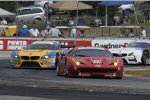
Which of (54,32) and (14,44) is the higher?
(54,32)

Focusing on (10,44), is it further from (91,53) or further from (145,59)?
(91,53)

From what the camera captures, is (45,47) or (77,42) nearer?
(45,47)

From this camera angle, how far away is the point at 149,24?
40.1m

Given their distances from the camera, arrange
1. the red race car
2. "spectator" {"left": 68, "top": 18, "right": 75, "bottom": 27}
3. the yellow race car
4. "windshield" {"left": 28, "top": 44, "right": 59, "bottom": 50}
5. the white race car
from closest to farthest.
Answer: the red race car → the yellow race car → "windshield" {"left": 28, "top": 44, "right": 59, "bottom": 50} → the white race car → "spectator" {"left": 68, "top": 18, "right": 75, "bottom": 27}

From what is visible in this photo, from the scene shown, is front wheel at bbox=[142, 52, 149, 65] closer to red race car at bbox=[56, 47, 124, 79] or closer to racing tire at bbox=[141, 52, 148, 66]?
racing tire at bbox=[141, 52, 148, 66]

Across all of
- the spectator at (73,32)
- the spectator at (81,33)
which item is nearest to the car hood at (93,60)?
the spectator at (81,33)

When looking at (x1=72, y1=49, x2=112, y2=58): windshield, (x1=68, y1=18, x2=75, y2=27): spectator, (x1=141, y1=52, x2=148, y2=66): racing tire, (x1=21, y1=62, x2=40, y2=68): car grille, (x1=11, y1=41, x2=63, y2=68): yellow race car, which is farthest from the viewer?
(x1=68, y1=18, x2=75, y2=27): spectator

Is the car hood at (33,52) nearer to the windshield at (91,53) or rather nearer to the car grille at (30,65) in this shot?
the car grille at (30,65)

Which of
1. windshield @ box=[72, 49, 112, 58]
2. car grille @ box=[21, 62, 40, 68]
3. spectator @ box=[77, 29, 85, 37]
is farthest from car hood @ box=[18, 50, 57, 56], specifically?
spectator @ box=[77, 29, 85, 37]

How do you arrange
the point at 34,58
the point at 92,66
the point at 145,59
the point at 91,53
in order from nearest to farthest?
the point at 92,66, the point at 91,53, the point at 34,58, the point at 145,59

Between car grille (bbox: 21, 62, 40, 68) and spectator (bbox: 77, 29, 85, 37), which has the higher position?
spectator (bbox: 77, 29, 85, 37)

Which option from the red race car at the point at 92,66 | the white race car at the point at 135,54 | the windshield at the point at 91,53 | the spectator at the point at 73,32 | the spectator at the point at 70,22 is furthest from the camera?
the spectator at the point at 70,22

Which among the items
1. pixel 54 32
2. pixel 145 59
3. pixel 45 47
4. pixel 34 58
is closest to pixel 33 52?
pixel 34 58

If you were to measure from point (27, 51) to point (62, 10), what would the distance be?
17925mm
